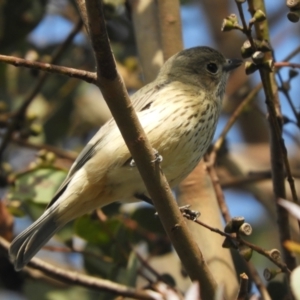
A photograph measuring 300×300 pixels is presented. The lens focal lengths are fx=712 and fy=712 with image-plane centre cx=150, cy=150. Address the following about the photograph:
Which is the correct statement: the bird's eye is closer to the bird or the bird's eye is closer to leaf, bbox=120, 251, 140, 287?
the bird

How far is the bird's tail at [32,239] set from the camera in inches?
131

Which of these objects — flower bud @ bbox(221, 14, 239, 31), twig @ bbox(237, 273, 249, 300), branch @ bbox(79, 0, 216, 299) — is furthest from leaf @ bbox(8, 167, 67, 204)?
twig @ bbox(237, 273, 249, 300)

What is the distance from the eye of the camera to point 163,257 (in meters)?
4.19

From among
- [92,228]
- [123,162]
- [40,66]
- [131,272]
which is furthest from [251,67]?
[92,228]

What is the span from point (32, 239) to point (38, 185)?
487 millimetres

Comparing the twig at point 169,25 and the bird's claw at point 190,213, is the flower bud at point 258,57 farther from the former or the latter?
the twig at point 169,25

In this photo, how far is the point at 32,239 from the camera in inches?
136

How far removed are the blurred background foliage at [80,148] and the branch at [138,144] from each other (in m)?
0.82

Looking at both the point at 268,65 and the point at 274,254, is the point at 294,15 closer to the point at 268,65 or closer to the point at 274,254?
the point at 268,65

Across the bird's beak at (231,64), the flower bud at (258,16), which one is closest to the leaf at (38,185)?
the bird's beak at (231,64)

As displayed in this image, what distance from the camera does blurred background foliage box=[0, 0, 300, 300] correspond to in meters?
3.89

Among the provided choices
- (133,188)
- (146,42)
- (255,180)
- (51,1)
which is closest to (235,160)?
(255,180)

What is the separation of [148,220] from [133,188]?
75 centimetres

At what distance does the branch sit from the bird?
2.32ft
